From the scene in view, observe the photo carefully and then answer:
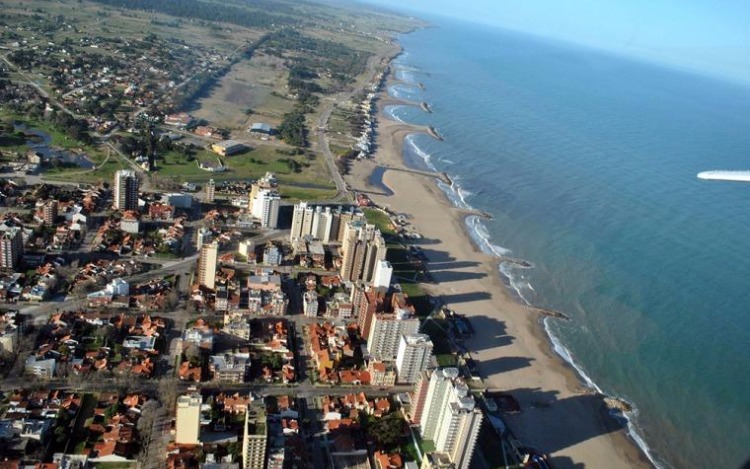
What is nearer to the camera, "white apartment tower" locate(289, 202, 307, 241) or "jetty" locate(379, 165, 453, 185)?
"white apartment tower" locate(289, 202, 307, 241)

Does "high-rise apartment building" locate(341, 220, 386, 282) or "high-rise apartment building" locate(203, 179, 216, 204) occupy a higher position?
"high-rise apartment building" locate(341, 220, 386, 282)

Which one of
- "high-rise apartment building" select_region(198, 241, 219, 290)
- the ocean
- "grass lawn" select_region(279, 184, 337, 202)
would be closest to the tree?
the ocean

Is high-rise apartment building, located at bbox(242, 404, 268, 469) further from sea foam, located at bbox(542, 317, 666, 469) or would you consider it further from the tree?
sea foam, located at bbox(542, 317, 666, 469)

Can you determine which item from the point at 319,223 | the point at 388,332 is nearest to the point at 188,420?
the point at 388,332

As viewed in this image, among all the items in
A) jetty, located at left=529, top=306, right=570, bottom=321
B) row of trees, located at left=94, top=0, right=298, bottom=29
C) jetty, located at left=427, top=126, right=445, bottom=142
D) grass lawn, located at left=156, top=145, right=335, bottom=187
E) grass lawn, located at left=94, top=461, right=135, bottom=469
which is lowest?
grass lawn, located at left=94, top=461, right=135, bottom=469

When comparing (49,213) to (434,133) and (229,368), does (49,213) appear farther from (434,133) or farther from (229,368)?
(434,133)

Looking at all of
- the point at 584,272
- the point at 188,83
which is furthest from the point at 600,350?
the point at 188,83

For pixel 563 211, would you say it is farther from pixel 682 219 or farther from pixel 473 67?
pixel 473 67
